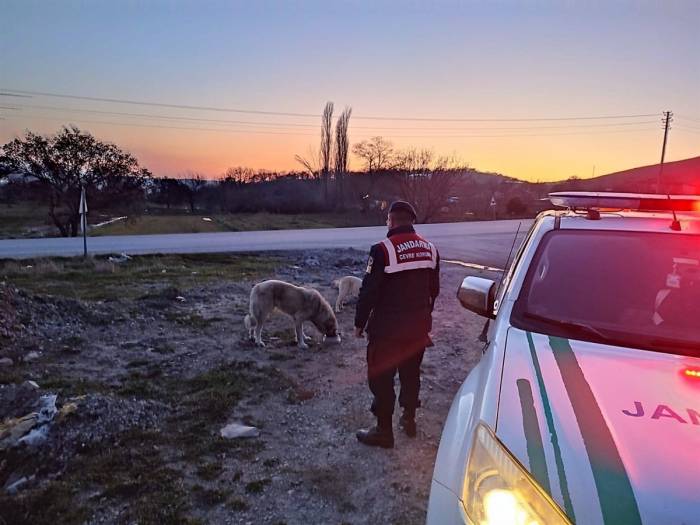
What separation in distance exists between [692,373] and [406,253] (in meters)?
2.25

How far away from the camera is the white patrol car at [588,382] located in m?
1.47

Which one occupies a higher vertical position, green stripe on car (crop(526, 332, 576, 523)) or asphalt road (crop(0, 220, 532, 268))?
green stripe on car (crop(526, 332, 576, 523))

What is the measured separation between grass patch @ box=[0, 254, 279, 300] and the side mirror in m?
5.96

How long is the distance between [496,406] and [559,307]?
1.11 meters

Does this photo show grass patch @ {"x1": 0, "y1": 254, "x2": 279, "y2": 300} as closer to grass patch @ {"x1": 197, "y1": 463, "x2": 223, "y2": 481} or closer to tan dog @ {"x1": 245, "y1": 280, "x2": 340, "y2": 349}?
tan dog @ {"x1": 245, "y1": 280, "x2": 340, "y2": 349}

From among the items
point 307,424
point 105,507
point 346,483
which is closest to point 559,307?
point 346,483

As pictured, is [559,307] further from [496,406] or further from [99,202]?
[99,202]

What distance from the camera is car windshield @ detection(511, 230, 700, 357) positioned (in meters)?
2.56

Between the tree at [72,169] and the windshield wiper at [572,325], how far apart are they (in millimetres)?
30780

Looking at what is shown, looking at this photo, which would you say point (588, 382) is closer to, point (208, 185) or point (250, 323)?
point (250, 323)

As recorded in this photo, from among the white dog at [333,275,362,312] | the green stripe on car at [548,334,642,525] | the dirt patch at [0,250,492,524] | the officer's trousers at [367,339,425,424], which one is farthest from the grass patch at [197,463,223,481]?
the white dog at [333,275,362,312]

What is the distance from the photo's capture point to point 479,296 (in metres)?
3.35

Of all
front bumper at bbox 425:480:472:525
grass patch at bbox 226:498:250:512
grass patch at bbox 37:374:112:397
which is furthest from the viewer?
grass patch at bbox 37:374:112:397

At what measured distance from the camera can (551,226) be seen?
128 inches
